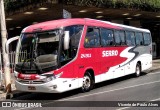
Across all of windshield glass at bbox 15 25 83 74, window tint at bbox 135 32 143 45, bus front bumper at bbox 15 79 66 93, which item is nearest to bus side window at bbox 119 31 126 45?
window tint at bbox 135 32 143 45

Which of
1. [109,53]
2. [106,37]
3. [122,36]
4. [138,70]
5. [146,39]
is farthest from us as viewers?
[146,39]

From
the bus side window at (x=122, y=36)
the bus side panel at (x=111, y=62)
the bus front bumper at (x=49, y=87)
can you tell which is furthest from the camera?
the bus side window at (x=122, y=36)

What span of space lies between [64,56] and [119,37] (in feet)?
17.9

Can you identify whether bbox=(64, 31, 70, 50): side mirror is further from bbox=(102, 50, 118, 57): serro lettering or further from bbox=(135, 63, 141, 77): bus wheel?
bbox=(135, 63, 141, 77): bus wheel

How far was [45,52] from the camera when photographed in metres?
13.3

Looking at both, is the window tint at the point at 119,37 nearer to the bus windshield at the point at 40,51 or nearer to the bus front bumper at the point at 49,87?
the bus windshield at the point at 40,51

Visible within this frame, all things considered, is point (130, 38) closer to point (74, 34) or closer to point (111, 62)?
point (111, 62)

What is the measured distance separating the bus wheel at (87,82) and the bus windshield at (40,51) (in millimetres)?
2108

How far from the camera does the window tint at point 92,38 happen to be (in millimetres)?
14897

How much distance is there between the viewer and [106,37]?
1666cm

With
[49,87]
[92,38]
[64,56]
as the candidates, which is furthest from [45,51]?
[92,38]

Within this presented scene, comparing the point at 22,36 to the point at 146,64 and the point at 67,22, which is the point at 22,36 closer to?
the point at 67,22

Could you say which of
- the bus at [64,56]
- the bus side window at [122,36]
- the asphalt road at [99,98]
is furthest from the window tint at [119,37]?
the asphalt road at [99,98]

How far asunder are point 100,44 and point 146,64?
657cm
